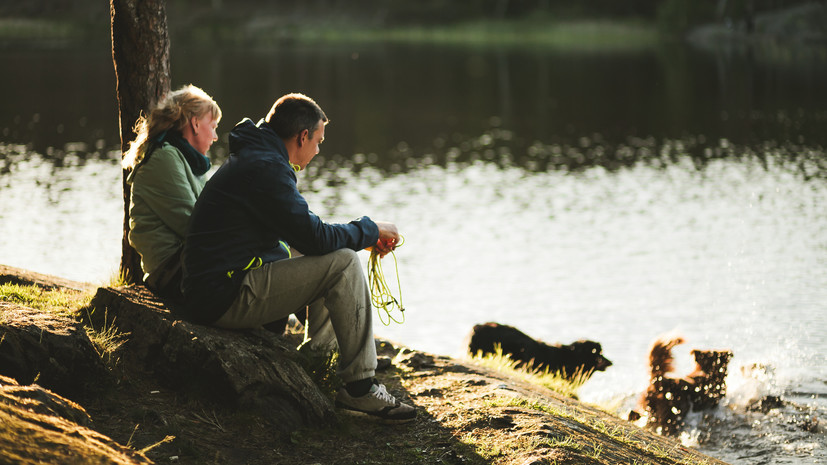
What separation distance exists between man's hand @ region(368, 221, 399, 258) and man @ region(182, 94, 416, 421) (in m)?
0.16

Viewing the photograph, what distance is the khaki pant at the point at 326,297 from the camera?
4.63 metres

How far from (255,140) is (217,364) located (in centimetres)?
119

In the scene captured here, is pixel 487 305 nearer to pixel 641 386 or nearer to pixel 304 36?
pixel 641 386

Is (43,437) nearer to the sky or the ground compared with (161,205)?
nearer to the ground

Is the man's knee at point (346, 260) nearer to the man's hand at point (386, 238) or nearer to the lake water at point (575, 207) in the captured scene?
the man's hand at point (386, 238)

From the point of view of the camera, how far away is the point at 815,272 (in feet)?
42.4

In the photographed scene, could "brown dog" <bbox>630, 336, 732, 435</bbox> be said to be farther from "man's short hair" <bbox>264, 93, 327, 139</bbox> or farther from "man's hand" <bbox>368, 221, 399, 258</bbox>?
"man's short hair" <bbox>264, 93, 327, 139</bbox>

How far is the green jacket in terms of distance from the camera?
5.11m

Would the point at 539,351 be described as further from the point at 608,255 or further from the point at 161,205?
the point at 608,255

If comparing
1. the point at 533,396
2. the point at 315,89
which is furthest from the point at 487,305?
the point at 315,89

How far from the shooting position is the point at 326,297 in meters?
4.71

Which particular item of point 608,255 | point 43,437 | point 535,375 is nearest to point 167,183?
point 43,437

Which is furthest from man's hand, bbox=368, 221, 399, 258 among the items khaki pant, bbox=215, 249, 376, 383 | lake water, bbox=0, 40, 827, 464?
lake water, bbox=0, 40, 827, 464

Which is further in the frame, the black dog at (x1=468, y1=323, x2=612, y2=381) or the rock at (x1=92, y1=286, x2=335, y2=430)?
the black dog at (x1=468, y1=323, x2=612, y2=381)
